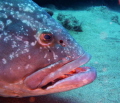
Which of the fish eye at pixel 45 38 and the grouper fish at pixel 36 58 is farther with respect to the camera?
the fish eye at pixel 45 38

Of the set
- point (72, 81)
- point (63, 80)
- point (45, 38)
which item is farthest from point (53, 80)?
point (45, 38)

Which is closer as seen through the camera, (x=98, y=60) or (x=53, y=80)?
(x=53, y=80)

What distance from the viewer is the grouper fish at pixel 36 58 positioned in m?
2.37

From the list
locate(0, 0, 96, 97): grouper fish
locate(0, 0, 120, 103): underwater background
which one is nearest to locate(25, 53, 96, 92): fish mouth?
locate(0, 0, 96, 97): grouper fish

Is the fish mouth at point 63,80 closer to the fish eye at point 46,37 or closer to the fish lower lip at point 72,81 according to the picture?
the fish lower lip at point 72,81

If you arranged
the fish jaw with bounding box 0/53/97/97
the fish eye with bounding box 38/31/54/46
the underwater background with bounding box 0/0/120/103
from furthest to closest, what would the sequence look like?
the underwater background with bounding box 0/0/120/103 → the fish eye with bounding box 38/31/54/46 → the fish jaw with bounding box 0/53/97/97

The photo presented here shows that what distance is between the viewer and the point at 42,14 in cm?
280

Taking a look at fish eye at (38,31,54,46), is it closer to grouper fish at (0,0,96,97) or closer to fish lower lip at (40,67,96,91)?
grouper fish at (0,0,96,97)

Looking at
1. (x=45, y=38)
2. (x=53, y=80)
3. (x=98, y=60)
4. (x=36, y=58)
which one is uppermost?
(x=45, y=38)

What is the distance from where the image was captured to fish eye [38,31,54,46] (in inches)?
98.7

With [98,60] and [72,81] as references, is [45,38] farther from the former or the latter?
[98,60]

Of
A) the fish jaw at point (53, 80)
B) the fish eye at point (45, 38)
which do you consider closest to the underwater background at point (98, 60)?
the fish jaw at point (53, 80)

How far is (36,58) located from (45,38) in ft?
1.20

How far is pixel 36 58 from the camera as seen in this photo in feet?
7.99
